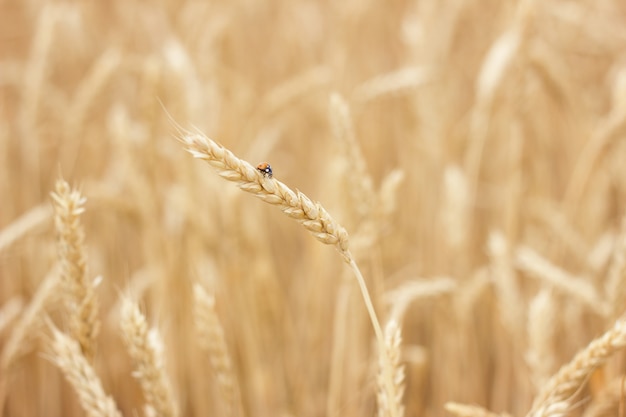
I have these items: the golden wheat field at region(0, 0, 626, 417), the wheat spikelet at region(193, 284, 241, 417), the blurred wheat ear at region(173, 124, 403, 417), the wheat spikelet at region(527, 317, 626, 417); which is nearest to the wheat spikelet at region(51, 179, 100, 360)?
the golden wheat field at region(0, 0, 626, 417)

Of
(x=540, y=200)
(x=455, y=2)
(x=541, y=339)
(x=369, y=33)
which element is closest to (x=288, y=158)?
(x=369, y=33)

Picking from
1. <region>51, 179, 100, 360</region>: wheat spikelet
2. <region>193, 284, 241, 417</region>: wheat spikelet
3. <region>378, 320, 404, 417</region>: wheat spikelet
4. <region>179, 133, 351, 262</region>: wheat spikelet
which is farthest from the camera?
<region>193, 284, 241, 417</region>: wheat spikelet

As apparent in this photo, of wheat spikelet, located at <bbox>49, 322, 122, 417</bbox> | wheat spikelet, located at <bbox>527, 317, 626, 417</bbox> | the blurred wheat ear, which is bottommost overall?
wheat spikelet, located at <bbox>527, 317, 626, 417</bbox>

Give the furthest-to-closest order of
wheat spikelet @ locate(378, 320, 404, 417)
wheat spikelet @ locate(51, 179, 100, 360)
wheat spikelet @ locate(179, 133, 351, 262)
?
wheat spikelet @ locate(51, 179, 100, 360), wheat spikelet @ locate(378, 320, 404, 417), wheat spikelet @ locate(179, 133, 351, 262)

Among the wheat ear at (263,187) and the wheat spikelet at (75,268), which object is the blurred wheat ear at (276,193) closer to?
the wheat ear at (263,187)

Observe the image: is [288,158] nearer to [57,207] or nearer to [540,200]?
[540,200]

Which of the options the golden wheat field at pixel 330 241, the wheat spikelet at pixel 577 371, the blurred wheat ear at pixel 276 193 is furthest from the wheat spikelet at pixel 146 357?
the wheat spikelet at pixel 577 371

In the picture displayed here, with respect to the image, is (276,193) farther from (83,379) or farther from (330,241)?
(83,379)

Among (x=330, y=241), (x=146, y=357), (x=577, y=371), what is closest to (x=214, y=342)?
(x=146, y=357)

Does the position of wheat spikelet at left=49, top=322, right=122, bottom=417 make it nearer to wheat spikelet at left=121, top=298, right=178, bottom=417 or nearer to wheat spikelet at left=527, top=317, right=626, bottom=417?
wheat spikelet at left=121, top=298, right=178, bottom=417
